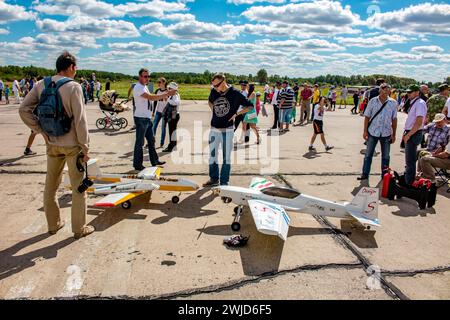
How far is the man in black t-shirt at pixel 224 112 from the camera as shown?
6.52 metres

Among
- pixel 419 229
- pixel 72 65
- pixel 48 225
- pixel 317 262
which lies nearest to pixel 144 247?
pixel 48 225

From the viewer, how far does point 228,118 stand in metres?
6.57

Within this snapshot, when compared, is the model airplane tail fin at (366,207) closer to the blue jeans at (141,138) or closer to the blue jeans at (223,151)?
the blue jeans at (223,151)

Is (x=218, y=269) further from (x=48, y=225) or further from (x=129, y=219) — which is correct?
(x=48, y=225)

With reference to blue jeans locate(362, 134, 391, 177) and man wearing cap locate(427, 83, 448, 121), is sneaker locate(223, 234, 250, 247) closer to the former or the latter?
blue jeans locate(362, 134, 391, 177)

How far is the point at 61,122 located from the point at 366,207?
4468 mm

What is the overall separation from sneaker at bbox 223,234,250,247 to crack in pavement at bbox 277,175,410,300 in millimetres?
1379

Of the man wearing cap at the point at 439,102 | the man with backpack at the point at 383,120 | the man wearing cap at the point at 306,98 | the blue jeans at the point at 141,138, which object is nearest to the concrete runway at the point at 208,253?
the man with backpack at the point at 383,120

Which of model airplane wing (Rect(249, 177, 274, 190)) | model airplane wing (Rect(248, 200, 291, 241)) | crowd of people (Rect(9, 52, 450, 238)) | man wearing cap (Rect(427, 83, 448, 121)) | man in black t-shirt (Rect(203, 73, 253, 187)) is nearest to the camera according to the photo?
crowd of people (Rect(9, 52, 450, 238))

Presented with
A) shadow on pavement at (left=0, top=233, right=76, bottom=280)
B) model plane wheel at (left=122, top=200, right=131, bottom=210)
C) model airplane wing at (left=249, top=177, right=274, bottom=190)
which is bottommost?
shadow on pavement at (left=0, top=233, right=76, bottom=280)

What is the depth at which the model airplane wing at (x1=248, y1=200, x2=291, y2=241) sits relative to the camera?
4188mm

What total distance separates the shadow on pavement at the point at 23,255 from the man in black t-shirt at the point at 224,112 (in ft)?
10.5

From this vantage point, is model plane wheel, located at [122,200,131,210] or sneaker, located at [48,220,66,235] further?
model plane wheel, located at [122,200,131,210]

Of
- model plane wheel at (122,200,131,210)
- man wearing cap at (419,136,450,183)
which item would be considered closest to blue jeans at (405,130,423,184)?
man wearing cap at (419,136,450,183)
